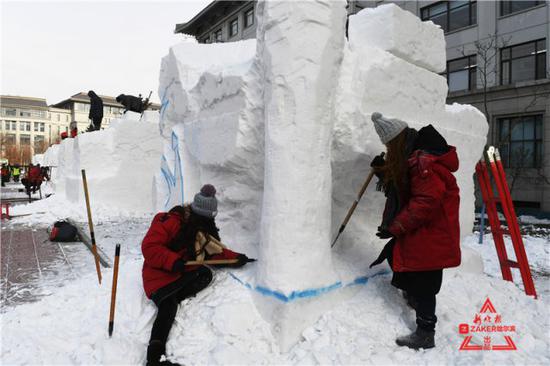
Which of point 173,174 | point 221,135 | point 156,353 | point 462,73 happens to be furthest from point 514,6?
point 156,353

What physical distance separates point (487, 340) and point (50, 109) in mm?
81652

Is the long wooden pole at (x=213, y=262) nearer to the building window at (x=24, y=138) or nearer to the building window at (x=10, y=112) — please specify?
the building window at (x=24, y=138)

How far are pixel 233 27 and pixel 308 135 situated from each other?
80.9 ft

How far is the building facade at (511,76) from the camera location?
12.9 metres

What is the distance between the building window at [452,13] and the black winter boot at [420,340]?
14911 millimetres

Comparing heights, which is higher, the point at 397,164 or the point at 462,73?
the point at 462,73

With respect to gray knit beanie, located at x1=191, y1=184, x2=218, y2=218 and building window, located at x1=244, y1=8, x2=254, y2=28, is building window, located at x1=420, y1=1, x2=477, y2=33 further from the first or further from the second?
gray knit beanie, located at x1=191, y1=184, x2=218, y2=218

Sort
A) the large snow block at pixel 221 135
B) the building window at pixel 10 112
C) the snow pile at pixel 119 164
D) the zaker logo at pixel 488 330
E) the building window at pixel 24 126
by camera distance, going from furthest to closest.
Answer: the building window at pixel 24 126, the building window at pixel 10 112, the snow pile at pixel 119 164, the large snow block at pixel 221 135, the zaker logo at pixel 488 330

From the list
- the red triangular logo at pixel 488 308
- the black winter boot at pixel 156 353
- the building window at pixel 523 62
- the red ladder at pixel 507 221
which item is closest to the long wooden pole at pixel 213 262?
the black winter boot at pixel 156 353

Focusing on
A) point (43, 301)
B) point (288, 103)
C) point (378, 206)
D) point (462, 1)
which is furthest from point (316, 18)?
point (462, 1)

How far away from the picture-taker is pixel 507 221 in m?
4.33

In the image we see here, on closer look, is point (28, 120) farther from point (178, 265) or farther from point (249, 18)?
point (178, 265)

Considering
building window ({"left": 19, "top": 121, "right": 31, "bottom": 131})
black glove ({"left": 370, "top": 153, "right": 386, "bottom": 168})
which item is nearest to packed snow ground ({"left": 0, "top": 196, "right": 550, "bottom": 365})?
black glove ({"left": 370, "top": 153, "right": 386, "bottom": 168})

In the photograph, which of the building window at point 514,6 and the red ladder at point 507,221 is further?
the building window at point 514,6
